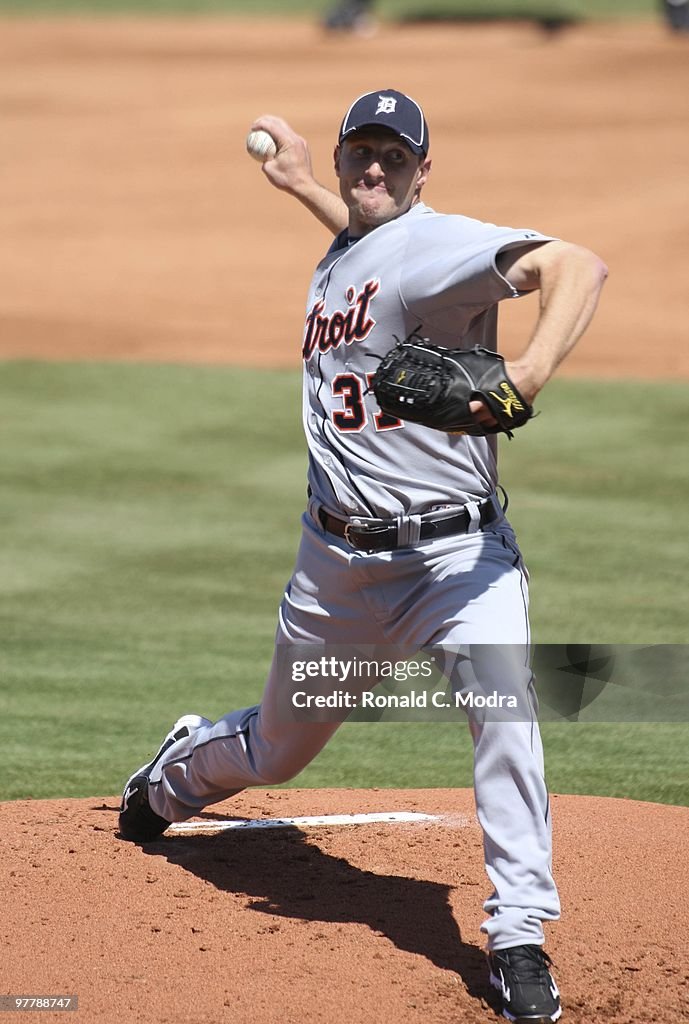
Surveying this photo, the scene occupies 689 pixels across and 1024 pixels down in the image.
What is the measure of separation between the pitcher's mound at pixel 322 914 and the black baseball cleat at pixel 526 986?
78 mm

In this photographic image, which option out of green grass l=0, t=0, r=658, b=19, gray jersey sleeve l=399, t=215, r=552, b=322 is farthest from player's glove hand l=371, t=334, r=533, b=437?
green grass l=0, t=0, r=658, b=19

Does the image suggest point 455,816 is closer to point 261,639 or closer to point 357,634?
point 357,634

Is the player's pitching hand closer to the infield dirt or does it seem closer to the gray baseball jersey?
the gray baseball jersey

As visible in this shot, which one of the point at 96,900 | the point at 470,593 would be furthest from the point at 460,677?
the point at 96,900

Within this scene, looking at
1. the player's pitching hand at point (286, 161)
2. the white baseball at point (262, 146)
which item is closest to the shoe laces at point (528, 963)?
the player's pitching hand at point (286, 161)

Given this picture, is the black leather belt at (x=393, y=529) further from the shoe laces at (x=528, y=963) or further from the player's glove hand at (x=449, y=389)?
the shoe laces at (x=528, y=963)

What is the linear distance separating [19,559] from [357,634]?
4.45 metres

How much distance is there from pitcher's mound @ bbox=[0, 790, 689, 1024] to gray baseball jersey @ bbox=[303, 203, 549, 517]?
110cm

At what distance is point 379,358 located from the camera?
4.07 meters

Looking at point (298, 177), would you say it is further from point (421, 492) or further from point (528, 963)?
point (528, 963)

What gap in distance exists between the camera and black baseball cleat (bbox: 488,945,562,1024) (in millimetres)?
3699

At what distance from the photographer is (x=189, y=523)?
899 centimetres

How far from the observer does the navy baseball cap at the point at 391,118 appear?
4.09 metres

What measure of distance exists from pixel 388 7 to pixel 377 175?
3335 cm
